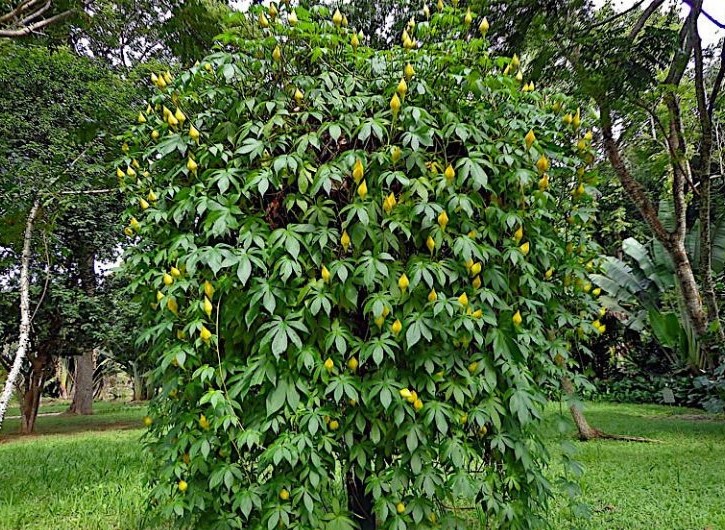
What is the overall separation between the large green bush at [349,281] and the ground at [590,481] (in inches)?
21.7

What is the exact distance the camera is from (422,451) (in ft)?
6.62

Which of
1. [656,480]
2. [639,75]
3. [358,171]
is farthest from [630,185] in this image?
[358,171]

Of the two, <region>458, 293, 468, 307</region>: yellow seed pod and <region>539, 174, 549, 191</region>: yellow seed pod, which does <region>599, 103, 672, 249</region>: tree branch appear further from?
<region>458, 293, 468, 307</region>: yellow seed pod

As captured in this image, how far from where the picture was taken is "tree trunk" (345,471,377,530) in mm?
2354

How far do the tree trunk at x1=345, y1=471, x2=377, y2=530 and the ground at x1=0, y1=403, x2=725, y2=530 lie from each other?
0.82 meters

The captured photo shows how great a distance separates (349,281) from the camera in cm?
203

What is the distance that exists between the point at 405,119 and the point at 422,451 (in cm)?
121

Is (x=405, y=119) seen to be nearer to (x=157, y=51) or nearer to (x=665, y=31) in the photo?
(x=665, y=31)

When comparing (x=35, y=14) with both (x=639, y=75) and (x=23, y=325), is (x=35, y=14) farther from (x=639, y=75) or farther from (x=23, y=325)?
(x=639, y=75)

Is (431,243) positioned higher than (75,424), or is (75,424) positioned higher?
(431,243)

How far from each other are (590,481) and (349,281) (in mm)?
3277

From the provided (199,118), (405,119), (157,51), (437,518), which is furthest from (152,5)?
(437,518)

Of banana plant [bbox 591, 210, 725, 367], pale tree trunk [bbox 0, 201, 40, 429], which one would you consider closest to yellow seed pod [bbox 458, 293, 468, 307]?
pale tree trunk [bbox 0, 201, 40, 429]

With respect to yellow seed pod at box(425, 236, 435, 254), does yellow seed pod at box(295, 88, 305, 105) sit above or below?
above
